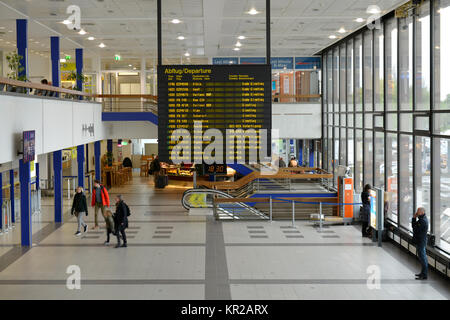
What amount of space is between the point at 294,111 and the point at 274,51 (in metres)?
2.77

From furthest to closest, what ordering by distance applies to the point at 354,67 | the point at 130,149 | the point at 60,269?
the point at 130,149 → the point at 354,67 → the point at 60,269

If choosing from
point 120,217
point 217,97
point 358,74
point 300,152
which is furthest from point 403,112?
point 300,152

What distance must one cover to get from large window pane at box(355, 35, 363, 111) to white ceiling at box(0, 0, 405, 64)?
0.80 metres

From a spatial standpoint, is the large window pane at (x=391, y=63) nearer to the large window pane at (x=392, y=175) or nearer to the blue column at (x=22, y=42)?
the large window pane at (x=392, y=175)

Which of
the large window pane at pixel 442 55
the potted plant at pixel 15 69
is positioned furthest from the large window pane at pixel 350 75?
the potted plant at pixel 15 69

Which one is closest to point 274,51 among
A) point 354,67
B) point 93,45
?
point 354,67

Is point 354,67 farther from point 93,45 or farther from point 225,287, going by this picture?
point 225,287

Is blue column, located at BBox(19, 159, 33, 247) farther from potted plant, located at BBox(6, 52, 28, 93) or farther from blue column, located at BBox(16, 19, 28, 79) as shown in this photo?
blue column, located at BBox(16, 19, 28, 79)

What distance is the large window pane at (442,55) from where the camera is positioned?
38.1 feet

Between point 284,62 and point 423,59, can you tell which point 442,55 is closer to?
point 423,59

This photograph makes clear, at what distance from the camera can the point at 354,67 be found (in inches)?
771

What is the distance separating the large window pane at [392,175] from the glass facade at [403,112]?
0.08ft

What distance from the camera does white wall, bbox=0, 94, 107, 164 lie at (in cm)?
1173

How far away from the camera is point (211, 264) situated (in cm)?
1166
